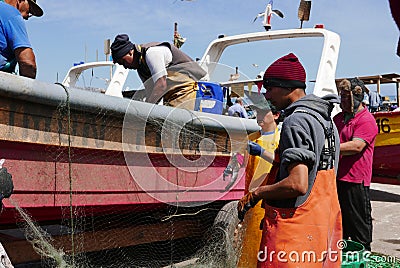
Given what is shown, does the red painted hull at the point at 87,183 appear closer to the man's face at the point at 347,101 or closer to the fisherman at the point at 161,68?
the fisherman at the point at 161,68

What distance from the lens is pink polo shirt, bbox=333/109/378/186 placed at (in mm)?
4203

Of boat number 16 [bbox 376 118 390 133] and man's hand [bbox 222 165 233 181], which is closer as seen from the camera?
man's hand [bbox 222 165 233 181]

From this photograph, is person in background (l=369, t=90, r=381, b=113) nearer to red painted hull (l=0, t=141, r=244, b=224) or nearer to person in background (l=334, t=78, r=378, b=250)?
person in background (l=334, t=78, r=378, b=250)

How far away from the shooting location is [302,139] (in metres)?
2.42

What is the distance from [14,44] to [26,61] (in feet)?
0.46

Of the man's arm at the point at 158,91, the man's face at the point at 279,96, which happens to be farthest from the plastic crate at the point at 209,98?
the man's face at the point at 279,96

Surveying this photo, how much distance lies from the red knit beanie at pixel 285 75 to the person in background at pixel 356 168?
64.0 inches

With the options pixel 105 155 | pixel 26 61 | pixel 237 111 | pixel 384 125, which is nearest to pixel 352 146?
pixel 237 111

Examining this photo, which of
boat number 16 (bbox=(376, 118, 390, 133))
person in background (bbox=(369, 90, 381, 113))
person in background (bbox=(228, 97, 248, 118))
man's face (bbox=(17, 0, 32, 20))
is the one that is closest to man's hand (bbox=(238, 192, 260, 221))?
man's face (bbox=(17, 0, 32, 20))

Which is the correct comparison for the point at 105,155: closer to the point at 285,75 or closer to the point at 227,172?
the point at 227,172

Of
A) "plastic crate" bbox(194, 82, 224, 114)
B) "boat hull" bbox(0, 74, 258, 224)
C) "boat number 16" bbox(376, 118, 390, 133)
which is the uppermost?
"plastic crate" bbox(194, 82, 224, 114)

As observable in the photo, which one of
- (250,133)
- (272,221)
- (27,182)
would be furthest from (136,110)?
(272,221)

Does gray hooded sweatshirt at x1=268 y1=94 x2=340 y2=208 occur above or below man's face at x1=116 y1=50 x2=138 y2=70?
below

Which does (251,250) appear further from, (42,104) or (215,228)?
(42,104)
